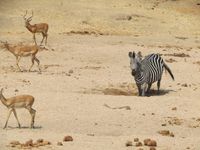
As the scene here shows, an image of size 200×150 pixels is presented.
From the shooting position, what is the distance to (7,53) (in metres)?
26.8

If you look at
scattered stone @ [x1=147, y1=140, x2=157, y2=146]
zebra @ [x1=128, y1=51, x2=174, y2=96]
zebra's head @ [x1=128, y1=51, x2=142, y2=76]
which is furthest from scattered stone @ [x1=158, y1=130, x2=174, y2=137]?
zebra's head @ [x1=128, y1=51, x2=142, y2=76]

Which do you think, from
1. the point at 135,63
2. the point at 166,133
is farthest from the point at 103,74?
the point at 166,133

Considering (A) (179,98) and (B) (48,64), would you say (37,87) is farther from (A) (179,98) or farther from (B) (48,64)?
(B) (48,64)

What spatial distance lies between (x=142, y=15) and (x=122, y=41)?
794 centimetres

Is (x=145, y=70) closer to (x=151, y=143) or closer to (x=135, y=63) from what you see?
(x=135, y=63)

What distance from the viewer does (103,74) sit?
879 inches

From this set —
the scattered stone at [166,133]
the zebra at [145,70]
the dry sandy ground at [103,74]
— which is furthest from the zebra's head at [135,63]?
the scattered stone at [166,133]

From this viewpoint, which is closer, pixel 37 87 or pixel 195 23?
pixel 37 87

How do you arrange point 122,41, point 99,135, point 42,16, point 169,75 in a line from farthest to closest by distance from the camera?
1. point 42,16
2. point 122,41
3. point 169,75
4. point 99,135

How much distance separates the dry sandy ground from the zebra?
0.36 metres

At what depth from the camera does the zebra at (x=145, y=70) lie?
19672 mm

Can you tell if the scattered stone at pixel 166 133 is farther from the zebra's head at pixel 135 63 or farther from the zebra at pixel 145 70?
the zebra's head at pixel 135 63

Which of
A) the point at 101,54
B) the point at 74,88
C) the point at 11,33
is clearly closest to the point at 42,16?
the point at 11,33

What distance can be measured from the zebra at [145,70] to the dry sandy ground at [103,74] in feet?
1.18
